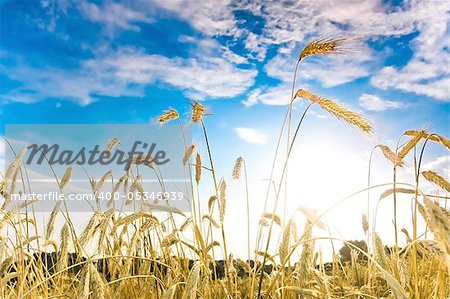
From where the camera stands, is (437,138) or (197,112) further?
(197,112)

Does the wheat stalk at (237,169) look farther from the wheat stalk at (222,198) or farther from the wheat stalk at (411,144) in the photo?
the wheat stalk at (411,144)

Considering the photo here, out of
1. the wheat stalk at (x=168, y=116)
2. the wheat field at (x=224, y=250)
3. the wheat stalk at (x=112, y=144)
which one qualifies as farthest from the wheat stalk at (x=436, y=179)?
the wheat stalk at (x=112, y=144)

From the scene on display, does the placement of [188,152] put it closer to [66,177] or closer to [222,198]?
[222,198]

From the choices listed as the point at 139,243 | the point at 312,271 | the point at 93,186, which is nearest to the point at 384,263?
the point at 312,271

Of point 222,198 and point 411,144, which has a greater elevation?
point 411,144

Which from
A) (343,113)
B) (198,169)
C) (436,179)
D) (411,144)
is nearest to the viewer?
(343,113)

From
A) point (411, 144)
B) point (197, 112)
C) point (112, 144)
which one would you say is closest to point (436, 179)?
point (411, 144)

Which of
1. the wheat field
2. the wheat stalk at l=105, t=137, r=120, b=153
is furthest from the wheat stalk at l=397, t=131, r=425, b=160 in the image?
the wheat stalk at l=105, t=137, r=120, b=153

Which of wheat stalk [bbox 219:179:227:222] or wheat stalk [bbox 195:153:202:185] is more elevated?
wheat stalk [bbox 195:153:202:185]

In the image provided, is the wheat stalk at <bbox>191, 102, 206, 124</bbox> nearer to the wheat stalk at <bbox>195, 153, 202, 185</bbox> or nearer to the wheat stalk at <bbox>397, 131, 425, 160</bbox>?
the wheat stalk at <bbox>195, 153, 202, 185</bbox>

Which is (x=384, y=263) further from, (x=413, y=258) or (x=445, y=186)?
(x=445, y=186)

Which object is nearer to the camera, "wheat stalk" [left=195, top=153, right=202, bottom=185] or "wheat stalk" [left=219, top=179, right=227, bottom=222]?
"wheat stalk" [left=219, top=179, right=227, bottom=222]

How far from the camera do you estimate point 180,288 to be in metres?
2.64

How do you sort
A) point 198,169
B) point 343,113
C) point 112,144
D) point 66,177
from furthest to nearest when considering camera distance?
point 112,144 → point 66,177 → point 198,169 → point 343,113
